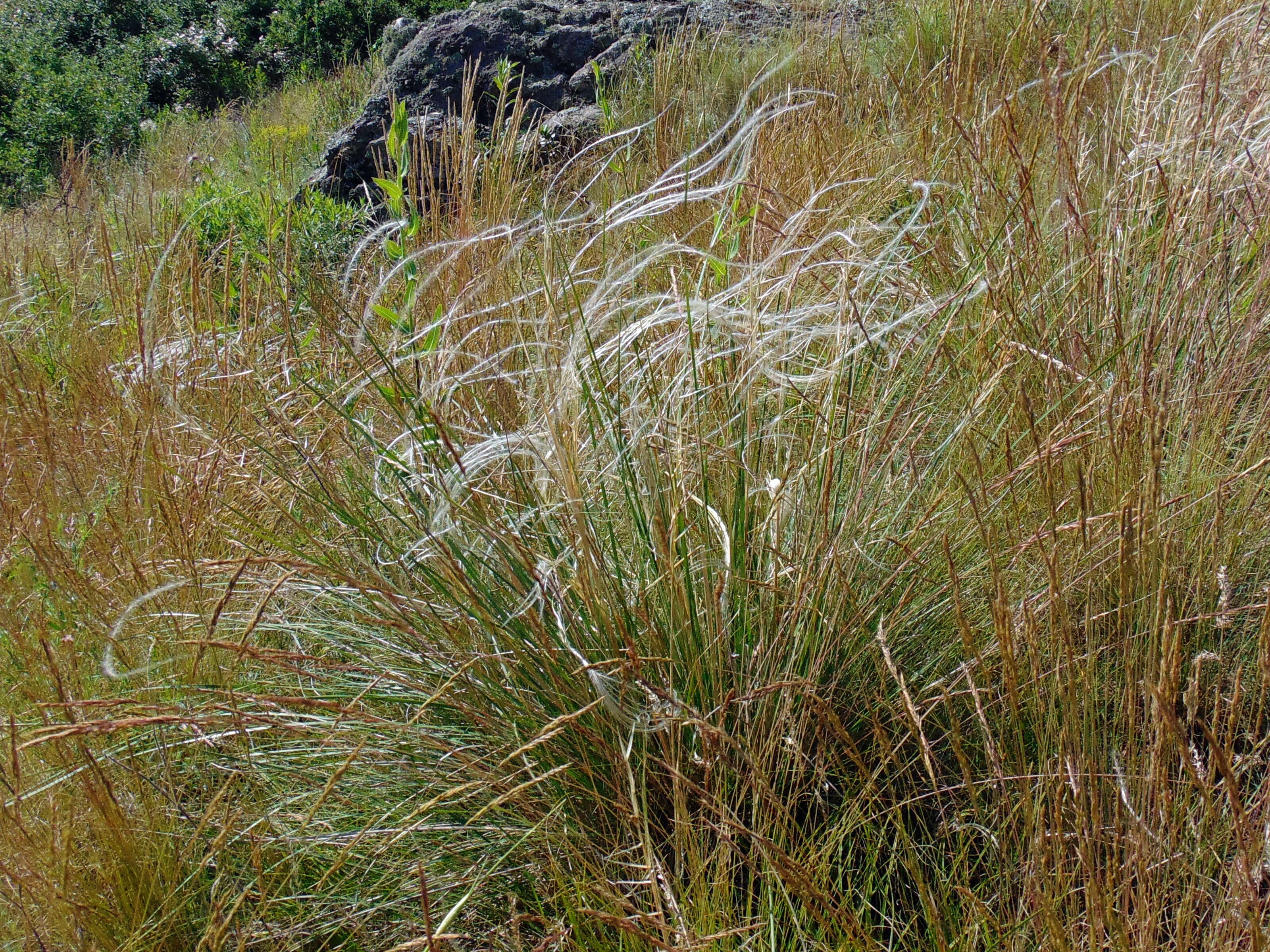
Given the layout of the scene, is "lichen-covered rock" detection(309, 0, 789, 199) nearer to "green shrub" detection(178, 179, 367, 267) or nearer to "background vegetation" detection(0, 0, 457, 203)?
"green shrub" detection(178, 179, 367, 267)

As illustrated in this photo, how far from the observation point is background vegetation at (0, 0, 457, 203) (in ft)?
31.7

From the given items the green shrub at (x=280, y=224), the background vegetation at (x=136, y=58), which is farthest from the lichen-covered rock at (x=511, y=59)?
the background vegetation at (x=136, y=58)

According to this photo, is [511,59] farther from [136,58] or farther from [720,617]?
[136,58]

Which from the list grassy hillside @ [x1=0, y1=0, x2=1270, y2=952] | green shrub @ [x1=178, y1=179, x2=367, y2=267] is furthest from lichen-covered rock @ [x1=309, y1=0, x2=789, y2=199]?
grassy hillside @ [x1=0, y1=0, x2=1270, y2=952]

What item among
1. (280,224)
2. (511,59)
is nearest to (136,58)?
(511,59)

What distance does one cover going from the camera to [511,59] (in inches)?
191

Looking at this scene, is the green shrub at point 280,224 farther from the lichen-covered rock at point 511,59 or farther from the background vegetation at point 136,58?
the background vegetation at point 136,58

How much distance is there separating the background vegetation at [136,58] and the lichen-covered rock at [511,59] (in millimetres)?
5176

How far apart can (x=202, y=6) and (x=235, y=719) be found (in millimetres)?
Answer: 14029

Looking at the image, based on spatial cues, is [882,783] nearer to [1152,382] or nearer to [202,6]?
[1152,382]

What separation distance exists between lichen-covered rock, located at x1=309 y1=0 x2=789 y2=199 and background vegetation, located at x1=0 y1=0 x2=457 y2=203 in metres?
5.18

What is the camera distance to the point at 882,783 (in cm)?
130

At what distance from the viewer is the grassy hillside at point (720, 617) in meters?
1.04

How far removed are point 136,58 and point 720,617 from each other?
12.8 m
